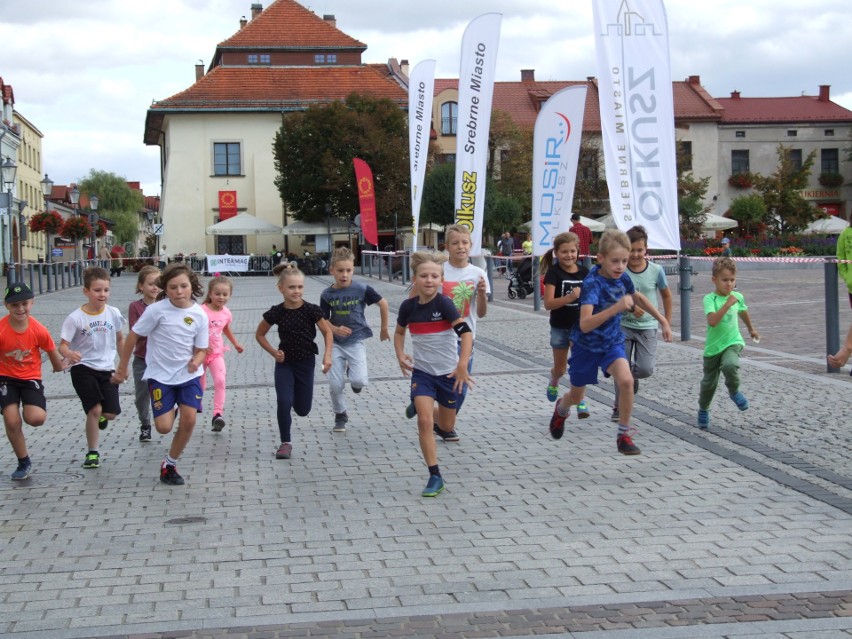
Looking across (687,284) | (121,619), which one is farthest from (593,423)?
(687,284)

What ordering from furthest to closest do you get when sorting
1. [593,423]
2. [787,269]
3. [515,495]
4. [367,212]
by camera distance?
[787,269]
[367,212]
[593,423]
[515,495]

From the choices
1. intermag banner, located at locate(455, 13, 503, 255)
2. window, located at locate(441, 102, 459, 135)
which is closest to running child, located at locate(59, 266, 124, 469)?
intermag banner, located at locate(455, 13, 503, 255)

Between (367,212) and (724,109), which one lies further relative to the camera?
(724,109)

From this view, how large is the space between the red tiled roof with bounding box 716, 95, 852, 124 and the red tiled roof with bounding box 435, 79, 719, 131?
1.60 metres

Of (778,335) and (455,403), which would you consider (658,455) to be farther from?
(778,335)

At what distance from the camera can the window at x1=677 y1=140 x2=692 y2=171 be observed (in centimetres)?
5888

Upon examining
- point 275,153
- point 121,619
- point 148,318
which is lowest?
point 121,619

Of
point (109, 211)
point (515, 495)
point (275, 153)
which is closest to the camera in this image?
point (515, 495)

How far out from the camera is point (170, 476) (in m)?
7.24

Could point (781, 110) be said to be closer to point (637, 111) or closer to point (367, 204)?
point (367, 204)

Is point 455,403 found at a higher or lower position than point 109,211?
lower

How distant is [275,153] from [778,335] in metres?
44.2

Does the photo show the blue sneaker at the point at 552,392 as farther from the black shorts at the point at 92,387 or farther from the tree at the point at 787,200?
the tree at the point at 787,200

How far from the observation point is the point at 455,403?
294 inches
